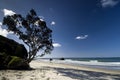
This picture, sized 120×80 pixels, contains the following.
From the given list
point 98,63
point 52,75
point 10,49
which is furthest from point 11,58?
point 98,63

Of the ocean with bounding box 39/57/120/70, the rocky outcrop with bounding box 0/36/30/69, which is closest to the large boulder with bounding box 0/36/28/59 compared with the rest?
the rocky outcrop with bounding box 0/36/30/69

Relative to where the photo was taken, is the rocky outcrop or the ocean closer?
the rocky outcrop

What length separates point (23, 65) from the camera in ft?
59.1

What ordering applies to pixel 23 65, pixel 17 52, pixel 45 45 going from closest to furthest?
pixel 23 65 < pixel 17 52 < pixel 45 45

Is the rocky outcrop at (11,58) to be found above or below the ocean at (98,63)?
above

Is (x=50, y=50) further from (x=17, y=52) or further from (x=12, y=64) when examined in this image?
(x=12, y=64)

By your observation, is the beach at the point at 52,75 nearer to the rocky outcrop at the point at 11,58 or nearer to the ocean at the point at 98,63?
the rocky outcrop at the point at 11,58

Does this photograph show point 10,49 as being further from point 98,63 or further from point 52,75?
point 98,63

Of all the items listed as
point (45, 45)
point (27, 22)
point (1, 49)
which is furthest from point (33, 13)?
point (1, 49)

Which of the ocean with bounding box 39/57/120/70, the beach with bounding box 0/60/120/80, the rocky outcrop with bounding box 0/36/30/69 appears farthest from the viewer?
the ocean with bounding box 39/57/120/70

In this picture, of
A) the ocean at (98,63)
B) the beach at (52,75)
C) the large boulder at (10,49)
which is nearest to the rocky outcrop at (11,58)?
the large boulder at (10,49)

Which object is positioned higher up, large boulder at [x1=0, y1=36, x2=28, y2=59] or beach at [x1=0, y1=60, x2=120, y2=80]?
large boulder at [x1=0, y1=36, x2=28, y2=59]

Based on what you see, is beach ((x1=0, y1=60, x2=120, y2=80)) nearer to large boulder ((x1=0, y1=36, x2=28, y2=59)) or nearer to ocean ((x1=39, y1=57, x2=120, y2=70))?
large boulder ((x1=0, y1=36, x2=28, y2=59))

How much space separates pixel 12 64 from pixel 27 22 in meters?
8.28
